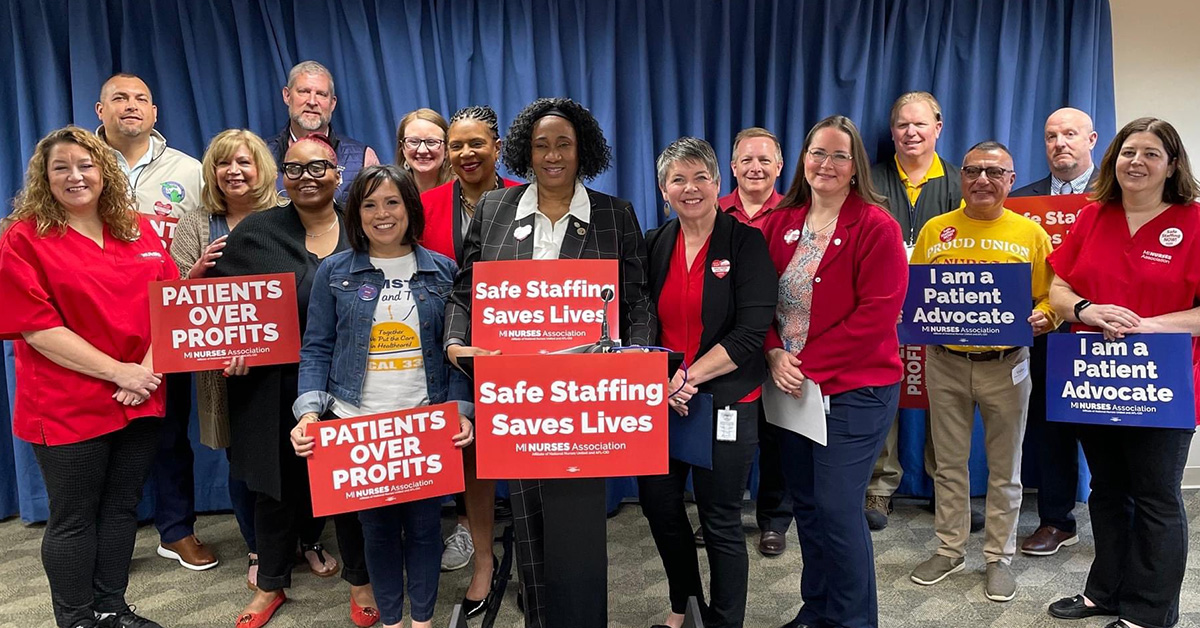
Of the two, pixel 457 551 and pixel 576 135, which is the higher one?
pixel 576 135

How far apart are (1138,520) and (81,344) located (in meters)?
3.46

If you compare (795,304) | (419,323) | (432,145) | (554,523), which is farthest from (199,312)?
(795,304)

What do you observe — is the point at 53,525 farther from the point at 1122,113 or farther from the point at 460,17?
the point at 1122,113

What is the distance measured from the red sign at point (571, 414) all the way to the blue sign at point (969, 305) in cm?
160

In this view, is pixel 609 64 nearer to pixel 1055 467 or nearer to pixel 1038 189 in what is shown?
pixel 1038 189

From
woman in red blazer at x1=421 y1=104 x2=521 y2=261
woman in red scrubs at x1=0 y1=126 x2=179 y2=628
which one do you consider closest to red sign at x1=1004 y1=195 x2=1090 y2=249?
Result: woman in red blazer at x1=421 y1=104 x2=521 y2=261

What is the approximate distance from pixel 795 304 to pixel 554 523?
104cm

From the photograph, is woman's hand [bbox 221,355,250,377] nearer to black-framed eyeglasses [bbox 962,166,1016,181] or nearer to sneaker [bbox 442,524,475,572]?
sneaker [bbox 442,524,475,572]

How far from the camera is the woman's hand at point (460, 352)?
201 cm

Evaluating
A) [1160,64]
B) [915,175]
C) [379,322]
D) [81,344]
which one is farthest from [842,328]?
[1160,64]

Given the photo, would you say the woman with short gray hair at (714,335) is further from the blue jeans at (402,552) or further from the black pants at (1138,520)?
the black pants at (1138,520)

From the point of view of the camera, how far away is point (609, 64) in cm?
394

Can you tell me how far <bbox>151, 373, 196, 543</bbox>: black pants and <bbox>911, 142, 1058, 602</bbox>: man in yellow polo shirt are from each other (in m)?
3.15

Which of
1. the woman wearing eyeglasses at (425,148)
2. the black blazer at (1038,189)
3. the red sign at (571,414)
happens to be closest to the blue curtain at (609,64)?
the black blazer at (1038,189)
